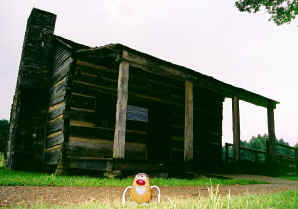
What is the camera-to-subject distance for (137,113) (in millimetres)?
11094

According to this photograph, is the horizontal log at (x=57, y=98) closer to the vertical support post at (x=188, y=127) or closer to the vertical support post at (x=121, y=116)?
the vertical support post at (x=121, y=116)

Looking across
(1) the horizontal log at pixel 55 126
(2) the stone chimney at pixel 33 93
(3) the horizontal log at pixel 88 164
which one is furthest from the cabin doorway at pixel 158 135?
(2) the stone chimney at pixel 33 93

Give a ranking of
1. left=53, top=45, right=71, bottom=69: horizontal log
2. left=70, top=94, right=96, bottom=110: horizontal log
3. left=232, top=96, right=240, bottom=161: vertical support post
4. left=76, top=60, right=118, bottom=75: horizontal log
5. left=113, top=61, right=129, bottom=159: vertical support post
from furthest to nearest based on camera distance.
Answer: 1. left=232, top=96, right=240, bottom=161: vertical support post
2. left=53, top=45, right=71, bottom=69: horizontal log
3. left=76, top=60, right=118, bottom=75: horizontal log
4. left=70, top=94, right=96, bottom=110: horizontal log
5. left=113, top=61, right=129, bottom=159: vertical support post

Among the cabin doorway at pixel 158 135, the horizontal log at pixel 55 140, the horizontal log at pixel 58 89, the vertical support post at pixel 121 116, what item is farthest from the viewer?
the cabin doorway at pixel 158 135

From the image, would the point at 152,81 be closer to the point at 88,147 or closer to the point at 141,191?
the point at 88,147

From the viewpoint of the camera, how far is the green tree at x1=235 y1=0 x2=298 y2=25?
14.5 m

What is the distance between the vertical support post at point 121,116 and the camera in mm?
7758

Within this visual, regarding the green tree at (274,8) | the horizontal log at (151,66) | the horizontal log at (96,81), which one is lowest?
the horizontal log at (96,81)

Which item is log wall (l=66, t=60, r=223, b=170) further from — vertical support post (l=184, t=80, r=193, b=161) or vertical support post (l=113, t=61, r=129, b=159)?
vertical support post (l=184, t=80, r=193, b=161)

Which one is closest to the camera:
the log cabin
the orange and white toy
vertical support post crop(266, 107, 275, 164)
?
the orange and white toy

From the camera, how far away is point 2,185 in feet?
18.5

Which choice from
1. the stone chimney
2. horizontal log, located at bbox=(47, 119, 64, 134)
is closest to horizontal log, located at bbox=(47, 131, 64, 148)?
horizontal log, located at bbox=(47, 119, 64, 134)

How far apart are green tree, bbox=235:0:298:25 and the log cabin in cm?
514

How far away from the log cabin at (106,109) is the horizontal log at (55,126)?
38mm
